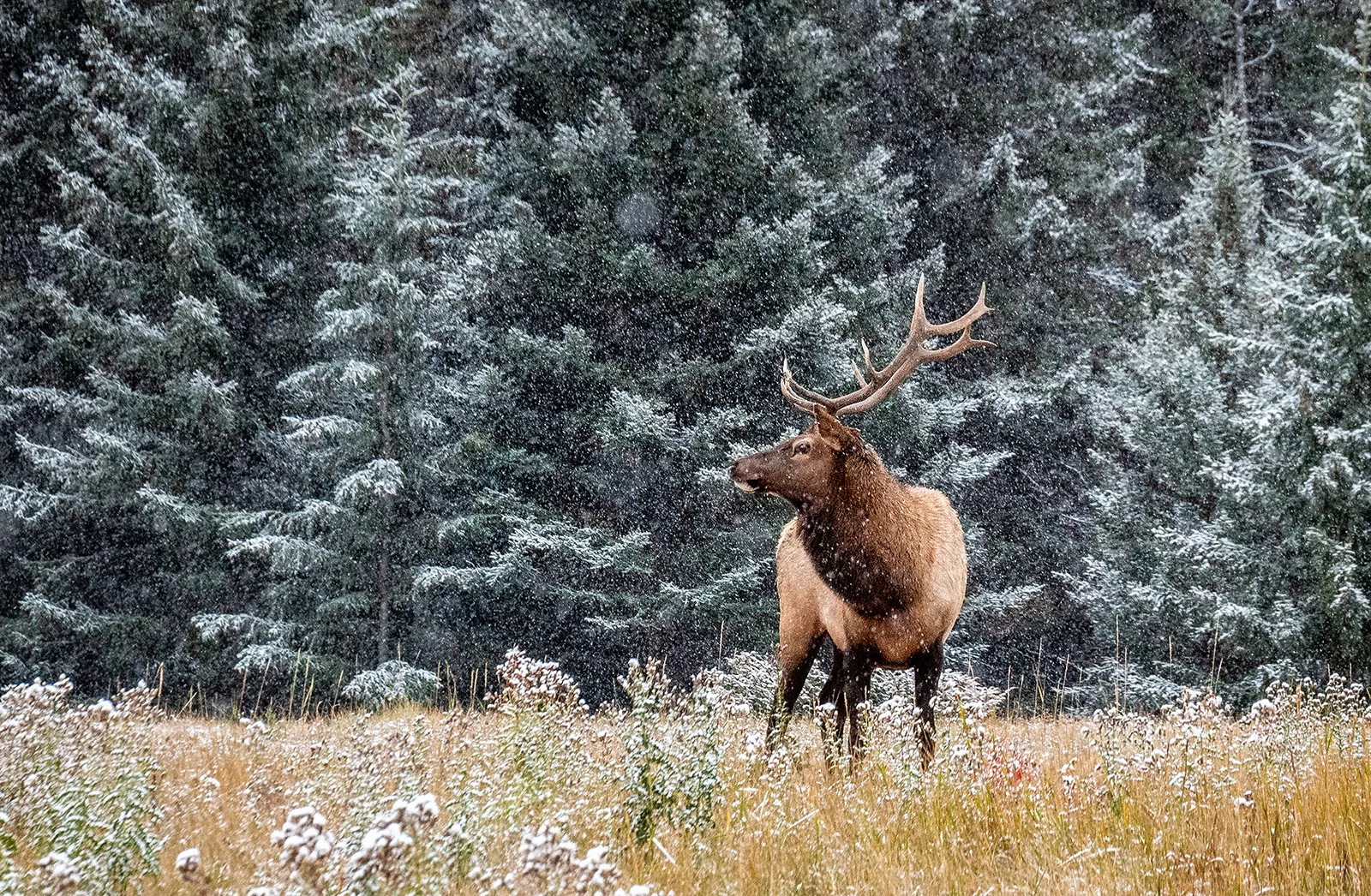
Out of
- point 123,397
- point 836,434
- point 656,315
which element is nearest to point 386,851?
point 836,434

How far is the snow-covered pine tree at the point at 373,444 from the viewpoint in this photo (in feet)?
39.7

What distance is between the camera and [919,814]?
10.4 feet

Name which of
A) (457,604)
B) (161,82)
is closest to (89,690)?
(457,604)

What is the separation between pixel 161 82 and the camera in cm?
1358

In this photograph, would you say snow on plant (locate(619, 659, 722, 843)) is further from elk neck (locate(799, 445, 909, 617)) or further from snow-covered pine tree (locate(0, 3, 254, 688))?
snow-covered pine tree (locate(0, 3, 254, 688))

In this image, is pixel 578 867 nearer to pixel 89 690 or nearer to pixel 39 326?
pixel 89 690

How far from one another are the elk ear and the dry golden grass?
2.04 m

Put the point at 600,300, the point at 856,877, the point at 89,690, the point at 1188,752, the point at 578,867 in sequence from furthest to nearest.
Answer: the point at 89,690 → the point at 600,300 → the point at 1188,752 → the point at 856,877 → the point at 578,867

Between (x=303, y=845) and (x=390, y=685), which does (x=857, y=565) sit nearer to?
(x=303, y=845)

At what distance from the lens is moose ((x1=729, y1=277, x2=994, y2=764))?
5.39 m

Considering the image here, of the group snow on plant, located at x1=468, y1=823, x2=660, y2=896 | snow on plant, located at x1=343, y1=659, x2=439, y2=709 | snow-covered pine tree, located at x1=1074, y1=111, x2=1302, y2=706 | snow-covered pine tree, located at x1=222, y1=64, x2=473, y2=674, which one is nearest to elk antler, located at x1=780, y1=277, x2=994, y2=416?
snow on plant, located at x1=468, y1=823, x2=660, y2=896

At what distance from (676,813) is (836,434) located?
3.10m

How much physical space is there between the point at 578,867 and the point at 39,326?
609 inches

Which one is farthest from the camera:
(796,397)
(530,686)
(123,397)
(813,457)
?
(123,397)
